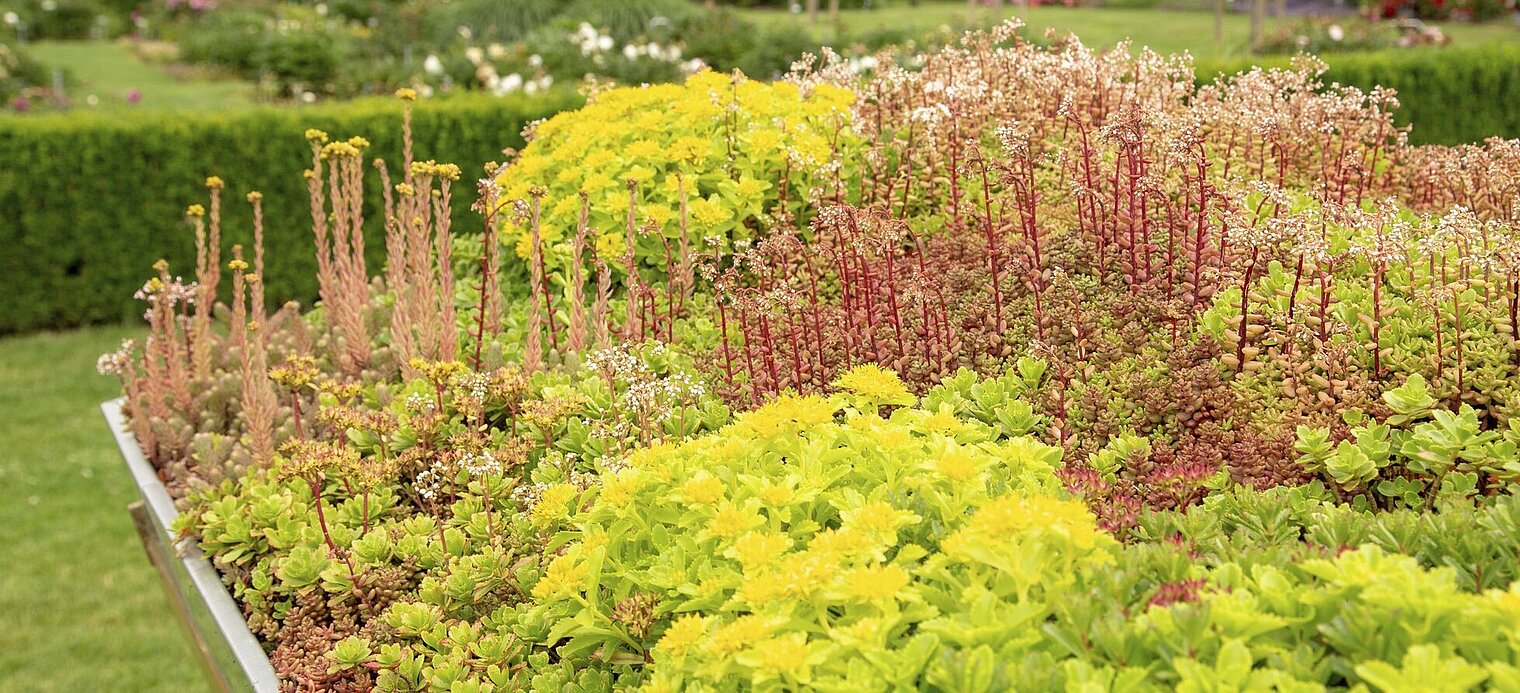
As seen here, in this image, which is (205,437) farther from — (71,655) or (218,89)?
(218,89)

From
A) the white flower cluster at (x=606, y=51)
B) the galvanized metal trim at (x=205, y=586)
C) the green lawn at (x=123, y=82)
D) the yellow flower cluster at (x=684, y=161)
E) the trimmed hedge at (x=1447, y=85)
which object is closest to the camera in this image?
the galvanized metal trim at (x=205, y=586)

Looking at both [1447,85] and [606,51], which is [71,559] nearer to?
[606,51]

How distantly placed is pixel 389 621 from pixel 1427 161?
3621 millimetres

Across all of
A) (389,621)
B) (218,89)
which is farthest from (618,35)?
(389,621)

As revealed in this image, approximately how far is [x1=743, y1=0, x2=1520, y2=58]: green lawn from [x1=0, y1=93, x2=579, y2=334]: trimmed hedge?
7575 mm

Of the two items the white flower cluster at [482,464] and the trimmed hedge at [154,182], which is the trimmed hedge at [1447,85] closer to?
the trimmed hedge at [154,182]

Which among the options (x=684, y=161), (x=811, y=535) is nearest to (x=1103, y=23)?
(x=684, y=161)

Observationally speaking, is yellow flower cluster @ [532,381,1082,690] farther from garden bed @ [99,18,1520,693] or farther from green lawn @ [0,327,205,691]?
green lawn @ [0,327,205,691]

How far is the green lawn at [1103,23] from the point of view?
57.8 feet

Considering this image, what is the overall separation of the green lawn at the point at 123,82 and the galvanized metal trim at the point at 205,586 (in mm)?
10161

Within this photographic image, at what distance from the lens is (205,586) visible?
2877 mm

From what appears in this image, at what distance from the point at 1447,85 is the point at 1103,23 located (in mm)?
11901

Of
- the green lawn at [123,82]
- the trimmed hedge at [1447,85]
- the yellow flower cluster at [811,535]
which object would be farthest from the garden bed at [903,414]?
the green lawn at [123,82]

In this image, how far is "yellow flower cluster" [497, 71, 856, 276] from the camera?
3770 millimetres
